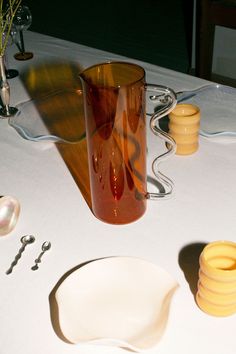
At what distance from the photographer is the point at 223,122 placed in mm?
896

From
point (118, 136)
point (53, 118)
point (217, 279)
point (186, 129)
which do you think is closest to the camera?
point (217, 279)

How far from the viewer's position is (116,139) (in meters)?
0.57

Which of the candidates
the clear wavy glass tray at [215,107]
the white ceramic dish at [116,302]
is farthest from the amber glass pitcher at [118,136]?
the clear wavy glass tray at [215,107]

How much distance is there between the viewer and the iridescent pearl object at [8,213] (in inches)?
24.8

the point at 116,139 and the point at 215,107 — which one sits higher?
the point at 116,139

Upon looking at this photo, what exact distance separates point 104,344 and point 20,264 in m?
0.18

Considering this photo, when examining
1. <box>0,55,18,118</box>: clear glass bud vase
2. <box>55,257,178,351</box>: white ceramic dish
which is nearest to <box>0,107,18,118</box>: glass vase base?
<box>0,55,18,118</box>: clear glass bud vase

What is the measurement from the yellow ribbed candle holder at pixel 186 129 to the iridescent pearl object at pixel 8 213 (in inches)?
11.7

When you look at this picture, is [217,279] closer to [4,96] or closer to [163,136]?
[163,136]

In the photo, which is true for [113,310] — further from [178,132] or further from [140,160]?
[178,132]

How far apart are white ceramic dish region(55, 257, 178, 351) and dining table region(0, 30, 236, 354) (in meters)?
0.01

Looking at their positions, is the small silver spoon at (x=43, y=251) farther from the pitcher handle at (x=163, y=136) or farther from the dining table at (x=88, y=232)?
the pitcher handle at (x=163, y=136)

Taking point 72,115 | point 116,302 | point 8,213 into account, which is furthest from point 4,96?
point 116,302

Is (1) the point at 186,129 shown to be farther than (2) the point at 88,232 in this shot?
Yes
